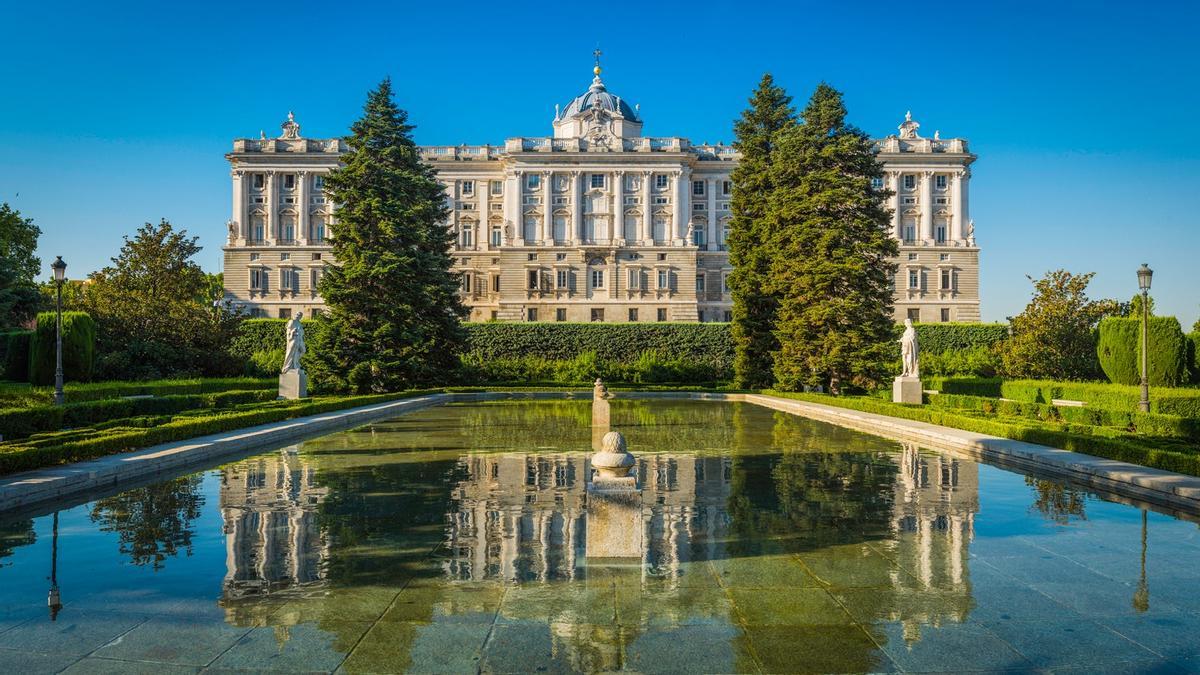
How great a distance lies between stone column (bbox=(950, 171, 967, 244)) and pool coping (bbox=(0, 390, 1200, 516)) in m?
58.8

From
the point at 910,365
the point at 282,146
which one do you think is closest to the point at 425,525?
the point at 910,365

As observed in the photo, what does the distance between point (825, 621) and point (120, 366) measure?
3087 centimetres

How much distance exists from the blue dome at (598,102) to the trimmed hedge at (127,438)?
59941mm

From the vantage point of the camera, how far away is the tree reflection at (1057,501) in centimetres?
887

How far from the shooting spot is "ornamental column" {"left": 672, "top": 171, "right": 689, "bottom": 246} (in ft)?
229

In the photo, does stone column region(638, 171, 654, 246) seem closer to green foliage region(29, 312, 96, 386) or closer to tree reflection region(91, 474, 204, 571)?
green foliage region(29, 312, 96, 386)

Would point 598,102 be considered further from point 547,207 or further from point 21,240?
point 21,240

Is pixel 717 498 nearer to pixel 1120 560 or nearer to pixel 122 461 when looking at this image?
pixel 1120 560

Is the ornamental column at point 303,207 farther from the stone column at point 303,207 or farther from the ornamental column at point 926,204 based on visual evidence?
the ornamental column at point 926,204

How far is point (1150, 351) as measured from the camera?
26.5 m

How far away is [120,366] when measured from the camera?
94.7ft

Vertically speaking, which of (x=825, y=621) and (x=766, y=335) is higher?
(x=766, y=335)

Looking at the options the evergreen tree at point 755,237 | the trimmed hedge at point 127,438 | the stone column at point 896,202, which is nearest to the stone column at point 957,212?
the stone column at point 896,202

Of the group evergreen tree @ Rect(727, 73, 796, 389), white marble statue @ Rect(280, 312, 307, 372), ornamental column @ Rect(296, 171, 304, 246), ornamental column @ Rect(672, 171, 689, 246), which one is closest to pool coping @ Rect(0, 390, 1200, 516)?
white marble statue @ Rect(280, 312, 307, 372)
